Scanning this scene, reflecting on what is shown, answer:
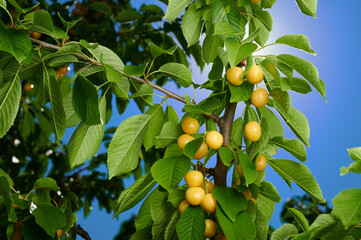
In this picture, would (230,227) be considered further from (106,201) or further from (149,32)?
(106,201)

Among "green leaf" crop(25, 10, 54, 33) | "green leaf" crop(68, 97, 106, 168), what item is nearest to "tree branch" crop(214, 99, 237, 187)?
"green leaf" crop(68, 97, 106, 168)

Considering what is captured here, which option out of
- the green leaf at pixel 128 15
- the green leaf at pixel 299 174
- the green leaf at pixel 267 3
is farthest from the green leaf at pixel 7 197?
the green leaf at pixel 128 15

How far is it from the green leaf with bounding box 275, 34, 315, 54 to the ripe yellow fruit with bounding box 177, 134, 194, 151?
24 cm

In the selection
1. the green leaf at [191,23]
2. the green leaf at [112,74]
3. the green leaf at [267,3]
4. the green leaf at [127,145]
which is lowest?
the green leaf at [127,145]

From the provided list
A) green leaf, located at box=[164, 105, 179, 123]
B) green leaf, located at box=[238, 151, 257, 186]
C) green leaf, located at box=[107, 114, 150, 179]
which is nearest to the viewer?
green leaf, located at box=[238, 151, 257, 186]

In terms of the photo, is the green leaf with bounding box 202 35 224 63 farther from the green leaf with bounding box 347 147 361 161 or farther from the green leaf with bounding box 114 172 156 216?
the green leaf with bounding box 347 147 361 161

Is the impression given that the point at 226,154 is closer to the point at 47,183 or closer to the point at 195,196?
the point at 195,196

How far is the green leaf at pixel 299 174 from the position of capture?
0.68 metres

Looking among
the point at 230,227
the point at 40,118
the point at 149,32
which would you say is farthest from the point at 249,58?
the point at 40,118

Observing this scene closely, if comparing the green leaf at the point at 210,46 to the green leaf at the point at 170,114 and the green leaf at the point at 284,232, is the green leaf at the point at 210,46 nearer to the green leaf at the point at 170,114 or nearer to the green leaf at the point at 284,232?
the green leaf at the point at 170,114

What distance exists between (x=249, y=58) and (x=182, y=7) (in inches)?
9.5

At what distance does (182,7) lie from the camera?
31.9 inches

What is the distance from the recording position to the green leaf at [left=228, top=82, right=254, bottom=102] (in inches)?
25.6

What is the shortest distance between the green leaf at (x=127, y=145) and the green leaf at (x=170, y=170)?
0.07 m
